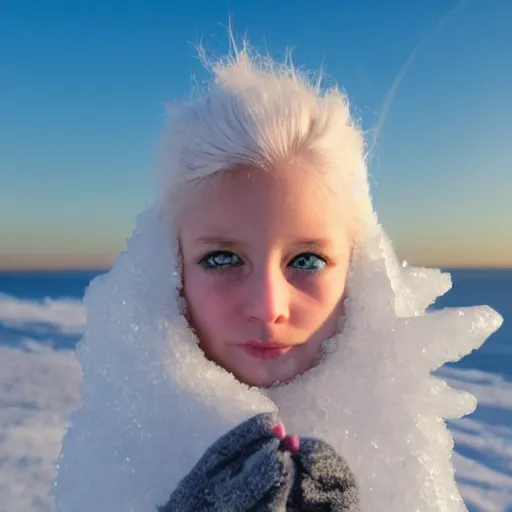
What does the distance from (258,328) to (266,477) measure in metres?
0.28

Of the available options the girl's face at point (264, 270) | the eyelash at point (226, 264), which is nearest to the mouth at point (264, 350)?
the girl's face at point (264, 270)

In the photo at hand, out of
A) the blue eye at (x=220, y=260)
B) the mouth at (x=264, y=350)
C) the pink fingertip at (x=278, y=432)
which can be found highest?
the blue eye at (x=220, y=260)

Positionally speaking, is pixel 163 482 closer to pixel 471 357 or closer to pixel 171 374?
pixel 171 374

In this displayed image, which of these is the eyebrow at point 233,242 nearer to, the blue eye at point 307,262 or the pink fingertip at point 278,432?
the blue eye at point 307,262

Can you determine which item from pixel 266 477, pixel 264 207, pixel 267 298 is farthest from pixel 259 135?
pixel 266 477

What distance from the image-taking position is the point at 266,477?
889 mm

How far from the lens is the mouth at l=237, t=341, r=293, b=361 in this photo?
3.76ft

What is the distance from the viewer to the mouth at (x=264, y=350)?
115 cm

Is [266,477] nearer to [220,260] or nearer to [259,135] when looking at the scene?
[220,260]

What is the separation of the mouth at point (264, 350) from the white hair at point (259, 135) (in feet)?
0.85

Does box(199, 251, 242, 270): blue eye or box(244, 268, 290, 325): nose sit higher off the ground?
box(199, 251, 242, 270): blue eye

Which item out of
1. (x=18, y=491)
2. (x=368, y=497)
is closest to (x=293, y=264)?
(x=368, y=497)

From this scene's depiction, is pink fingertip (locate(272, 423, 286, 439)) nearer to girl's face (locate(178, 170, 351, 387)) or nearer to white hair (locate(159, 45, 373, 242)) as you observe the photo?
girl's face (locate(178, 170, 351, 387))

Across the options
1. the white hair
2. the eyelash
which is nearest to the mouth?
the eyelash
